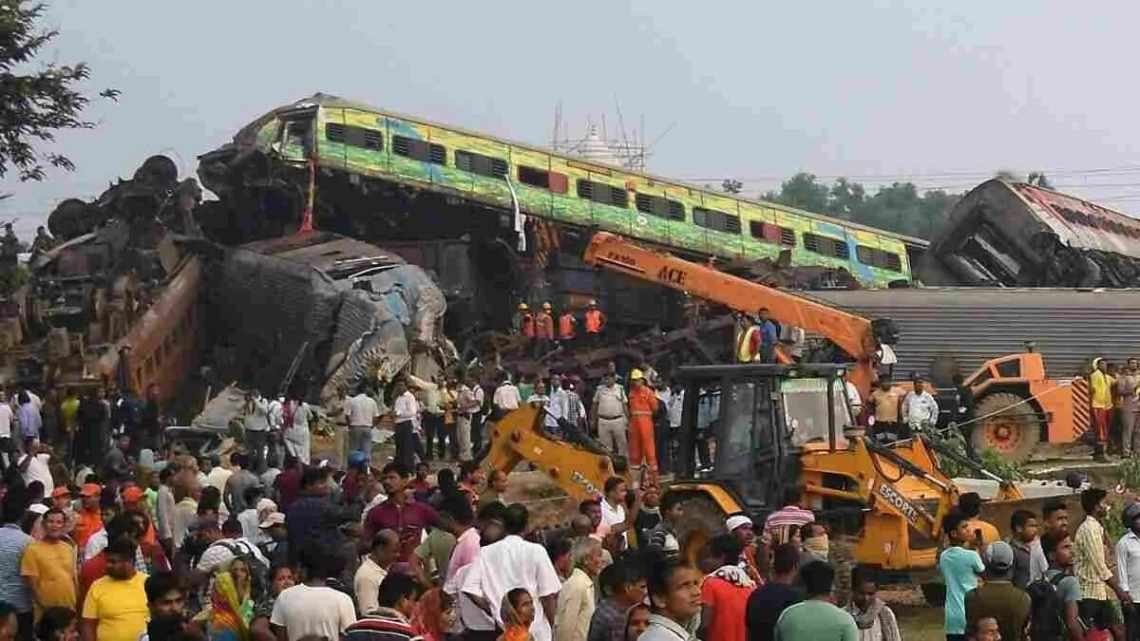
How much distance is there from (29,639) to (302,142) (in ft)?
74.6

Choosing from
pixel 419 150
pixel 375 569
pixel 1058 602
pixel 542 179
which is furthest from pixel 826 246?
pixel 375 569

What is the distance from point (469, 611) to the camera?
430 inches

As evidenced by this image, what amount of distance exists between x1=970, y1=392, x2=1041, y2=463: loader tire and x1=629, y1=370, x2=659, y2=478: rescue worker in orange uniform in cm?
483

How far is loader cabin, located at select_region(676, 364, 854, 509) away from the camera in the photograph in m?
16.3

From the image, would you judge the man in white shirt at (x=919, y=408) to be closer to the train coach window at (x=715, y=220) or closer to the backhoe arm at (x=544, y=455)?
the backhoe arm at (x=544, y=455)

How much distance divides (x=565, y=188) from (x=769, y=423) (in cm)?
2089

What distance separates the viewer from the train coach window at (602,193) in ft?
122

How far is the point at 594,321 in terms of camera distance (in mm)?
33219

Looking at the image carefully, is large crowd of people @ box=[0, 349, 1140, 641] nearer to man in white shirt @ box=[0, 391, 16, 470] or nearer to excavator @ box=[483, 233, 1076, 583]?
excavator @ box=[483, 233, 1076, 583]

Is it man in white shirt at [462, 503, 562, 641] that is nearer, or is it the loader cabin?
man in white shirt at [462, 503, 562, 641]

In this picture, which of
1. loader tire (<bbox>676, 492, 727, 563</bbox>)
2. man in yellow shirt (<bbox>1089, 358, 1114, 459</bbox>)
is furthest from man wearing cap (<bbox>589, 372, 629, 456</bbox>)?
loader tire (<bbox>676, 492, 727, 563</bbox>)

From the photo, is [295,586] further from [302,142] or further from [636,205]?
[636,205]

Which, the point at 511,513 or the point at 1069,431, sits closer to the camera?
the point at 511,513

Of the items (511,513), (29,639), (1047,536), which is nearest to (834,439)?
(1047,536)
